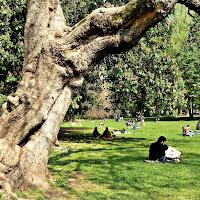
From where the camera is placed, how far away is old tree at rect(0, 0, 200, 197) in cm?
661

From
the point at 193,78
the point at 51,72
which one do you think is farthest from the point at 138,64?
the point at 193,78

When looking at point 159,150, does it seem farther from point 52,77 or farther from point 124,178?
point 52,77

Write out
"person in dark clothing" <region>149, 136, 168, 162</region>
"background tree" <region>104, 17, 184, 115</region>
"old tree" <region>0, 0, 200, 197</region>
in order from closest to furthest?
"old tree" <region>0, 0, 200, 197</region>, "person in dark clothing" <region>149, 136, 168, 162</region>, "background tree" <region>104, 17, 184, 115</region>

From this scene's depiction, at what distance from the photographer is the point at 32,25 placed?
8.19 meters

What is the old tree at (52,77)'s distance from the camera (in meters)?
6.61

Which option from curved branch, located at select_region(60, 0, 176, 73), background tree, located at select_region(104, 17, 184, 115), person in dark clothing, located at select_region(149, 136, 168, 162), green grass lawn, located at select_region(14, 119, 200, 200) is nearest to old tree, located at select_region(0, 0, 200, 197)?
curved branch, located at select_region(60, 0, 176, 73)

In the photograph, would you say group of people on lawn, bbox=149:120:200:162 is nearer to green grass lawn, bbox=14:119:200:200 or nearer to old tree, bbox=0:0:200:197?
green grass lawn, bbox=14:119:200:200

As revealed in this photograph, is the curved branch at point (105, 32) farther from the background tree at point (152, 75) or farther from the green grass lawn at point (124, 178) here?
the background tree at point (152, 75)

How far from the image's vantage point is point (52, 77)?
6926 millimetres

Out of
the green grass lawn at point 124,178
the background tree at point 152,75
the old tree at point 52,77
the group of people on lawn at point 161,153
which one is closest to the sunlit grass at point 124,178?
the green grass lawn at point 124,178

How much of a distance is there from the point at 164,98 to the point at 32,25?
10906mm

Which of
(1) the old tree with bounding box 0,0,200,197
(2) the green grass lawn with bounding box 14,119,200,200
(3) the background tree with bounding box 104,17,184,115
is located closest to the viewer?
(1) the old tree with bounding box 0,0,200,197

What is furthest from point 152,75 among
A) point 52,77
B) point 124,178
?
point 52,77

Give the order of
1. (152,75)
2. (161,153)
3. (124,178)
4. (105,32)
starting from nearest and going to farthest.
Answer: (105,32) < (124,178) < (161,153) < (152,75)
